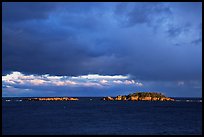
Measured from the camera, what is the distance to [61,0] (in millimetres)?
9414

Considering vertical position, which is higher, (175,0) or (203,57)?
(175,0)

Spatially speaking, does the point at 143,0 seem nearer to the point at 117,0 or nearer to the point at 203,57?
the point at 117,0

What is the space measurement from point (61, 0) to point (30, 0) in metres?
0.99

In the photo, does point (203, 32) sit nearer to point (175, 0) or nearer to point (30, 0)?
point (175, 0)

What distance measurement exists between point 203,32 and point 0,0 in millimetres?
6388

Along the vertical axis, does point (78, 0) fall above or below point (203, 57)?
above

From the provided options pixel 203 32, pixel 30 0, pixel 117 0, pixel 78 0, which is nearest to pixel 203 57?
pixel 203 32

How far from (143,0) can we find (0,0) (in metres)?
4.32

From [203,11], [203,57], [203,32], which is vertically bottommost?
[203,57]

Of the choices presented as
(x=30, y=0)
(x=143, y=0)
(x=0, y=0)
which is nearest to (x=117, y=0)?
(x=143, y=0)

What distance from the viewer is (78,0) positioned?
30.8 ft

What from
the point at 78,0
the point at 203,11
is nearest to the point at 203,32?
the point at 203,11

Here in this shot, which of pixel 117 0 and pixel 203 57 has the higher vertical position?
pixel 117 0

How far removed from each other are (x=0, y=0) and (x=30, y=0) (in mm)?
886
